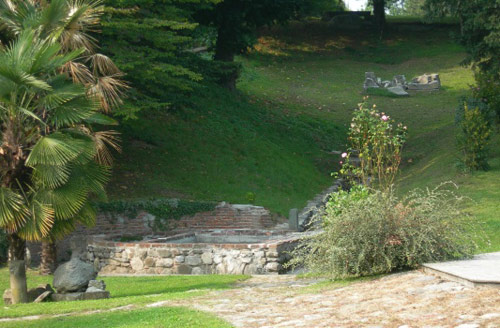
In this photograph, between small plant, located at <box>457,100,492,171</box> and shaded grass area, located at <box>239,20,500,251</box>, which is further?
shaded grass area, located at <box>239,20,500,251</box>

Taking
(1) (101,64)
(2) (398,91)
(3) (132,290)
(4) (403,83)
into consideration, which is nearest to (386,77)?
(4) (403,83)

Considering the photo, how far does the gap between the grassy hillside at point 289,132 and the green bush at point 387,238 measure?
1283mm

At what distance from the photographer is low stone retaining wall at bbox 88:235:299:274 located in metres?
15.0

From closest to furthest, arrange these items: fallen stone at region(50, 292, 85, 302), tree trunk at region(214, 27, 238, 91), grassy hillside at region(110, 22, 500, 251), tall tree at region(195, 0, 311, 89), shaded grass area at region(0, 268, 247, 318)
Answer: shaded grass area at region(0, 268, 247, 318)
fallen stone at region(50, 292, 85, 302)
grassy hillside at region(110, 22, 500, 251)
tall tree at region(195, 0, 311, 89)
tree trunk at region(214, 27, 238, 91)

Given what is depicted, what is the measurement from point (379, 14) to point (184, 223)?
33.8 metres

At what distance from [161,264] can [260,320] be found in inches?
299

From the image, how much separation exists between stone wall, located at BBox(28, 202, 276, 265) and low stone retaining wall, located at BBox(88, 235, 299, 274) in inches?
85.5

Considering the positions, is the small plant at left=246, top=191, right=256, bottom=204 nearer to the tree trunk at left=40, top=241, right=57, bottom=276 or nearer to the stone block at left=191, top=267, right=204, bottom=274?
the stone block at left=191, top=267, right=204, bottom=274

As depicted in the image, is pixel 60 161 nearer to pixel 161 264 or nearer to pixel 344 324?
pixel 161 264

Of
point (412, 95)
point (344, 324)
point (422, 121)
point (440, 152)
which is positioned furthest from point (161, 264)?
point (412, 95)

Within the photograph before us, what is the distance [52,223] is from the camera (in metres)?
11.9

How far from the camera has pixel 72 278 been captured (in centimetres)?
1203

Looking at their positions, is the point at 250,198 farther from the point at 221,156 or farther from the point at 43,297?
the point at 43,297

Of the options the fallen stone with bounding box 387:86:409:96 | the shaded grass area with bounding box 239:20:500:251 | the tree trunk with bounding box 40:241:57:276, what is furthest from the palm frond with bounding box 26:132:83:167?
the fallen stone with bounding box 387:86:409:96
